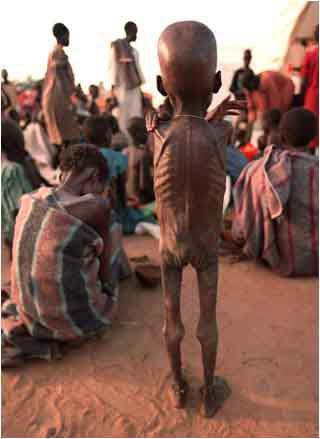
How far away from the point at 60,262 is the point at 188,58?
Answer: 4.51 feet

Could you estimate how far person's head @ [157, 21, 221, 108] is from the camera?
1.25 meters

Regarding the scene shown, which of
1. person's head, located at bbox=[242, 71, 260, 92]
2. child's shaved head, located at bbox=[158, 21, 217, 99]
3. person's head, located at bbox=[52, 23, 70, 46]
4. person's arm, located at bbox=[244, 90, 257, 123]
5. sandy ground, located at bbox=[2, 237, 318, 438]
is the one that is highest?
person's head, located at bbox=[52, 23, 70, 46]

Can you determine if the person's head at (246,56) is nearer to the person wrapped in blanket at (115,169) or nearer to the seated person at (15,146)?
the person wrapped in blanket at (115,169)

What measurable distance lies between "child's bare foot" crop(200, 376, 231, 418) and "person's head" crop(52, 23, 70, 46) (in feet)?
15.3

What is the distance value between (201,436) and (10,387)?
1133 millimetres

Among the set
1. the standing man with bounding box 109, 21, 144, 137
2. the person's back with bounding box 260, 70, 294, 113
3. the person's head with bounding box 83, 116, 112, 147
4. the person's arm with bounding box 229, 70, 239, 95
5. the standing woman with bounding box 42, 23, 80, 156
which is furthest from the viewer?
the person's arm with bounding box 229, 70, 239, 95

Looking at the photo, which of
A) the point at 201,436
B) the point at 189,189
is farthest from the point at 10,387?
the point at 189,189

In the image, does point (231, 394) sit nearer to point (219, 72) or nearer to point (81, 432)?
point (81, 432)

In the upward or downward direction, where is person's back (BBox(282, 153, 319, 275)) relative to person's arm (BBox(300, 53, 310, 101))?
downward

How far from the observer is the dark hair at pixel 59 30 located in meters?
4.68

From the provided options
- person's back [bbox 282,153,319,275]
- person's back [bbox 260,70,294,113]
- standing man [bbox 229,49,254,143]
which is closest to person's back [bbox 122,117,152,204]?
person's back [bbox 282,153,319,275]

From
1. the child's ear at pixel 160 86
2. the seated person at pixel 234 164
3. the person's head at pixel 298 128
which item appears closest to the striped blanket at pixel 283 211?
the person's head at pixel 298 128

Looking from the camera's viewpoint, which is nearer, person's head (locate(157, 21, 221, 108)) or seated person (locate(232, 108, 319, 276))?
person's head (locate(157, 21, 221, 108))

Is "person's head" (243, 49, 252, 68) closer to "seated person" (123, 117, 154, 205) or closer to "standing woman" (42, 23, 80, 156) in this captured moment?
"seated person" (123, 117, 154, 205)
